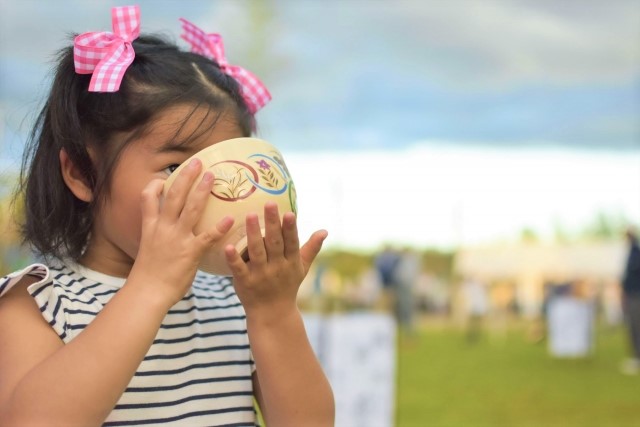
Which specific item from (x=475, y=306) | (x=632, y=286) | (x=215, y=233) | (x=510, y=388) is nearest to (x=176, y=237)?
(x=215, y=233)

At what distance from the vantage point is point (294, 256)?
47.1 inches

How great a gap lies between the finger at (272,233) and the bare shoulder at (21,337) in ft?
1.16

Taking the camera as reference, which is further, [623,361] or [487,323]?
[487,323]

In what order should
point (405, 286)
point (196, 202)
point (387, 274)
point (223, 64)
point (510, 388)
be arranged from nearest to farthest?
point (196, 202)
point (223, 64)
point (510, 388)
point (405, 286)
point (387, 274)

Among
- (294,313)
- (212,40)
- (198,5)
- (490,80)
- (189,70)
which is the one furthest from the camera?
(490,80)

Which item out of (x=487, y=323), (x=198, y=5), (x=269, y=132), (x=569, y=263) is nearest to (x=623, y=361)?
(x=487, y=323)

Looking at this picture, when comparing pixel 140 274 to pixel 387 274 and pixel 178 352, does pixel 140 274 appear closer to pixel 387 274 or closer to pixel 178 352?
pixel 178 352

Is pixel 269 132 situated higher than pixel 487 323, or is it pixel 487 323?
pixel 269 132

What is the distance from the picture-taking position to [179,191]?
1122mm

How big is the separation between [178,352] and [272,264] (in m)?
0.29

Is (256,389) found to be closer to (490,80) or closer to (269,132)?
(269,132)

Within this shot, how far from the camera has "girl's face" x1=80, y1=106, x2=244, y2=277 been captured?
125cm

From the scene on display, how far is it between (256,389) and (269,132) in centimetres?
67

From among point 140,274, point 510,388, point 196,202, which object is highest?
point 196,202
